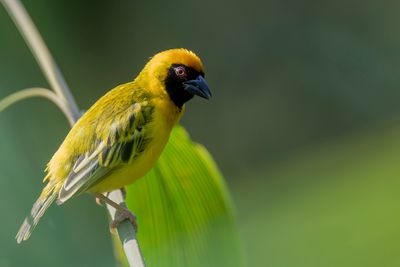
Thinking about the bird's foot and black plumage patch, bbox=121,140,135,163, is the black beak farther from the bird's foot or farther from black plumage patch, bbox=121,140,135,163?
the bird's foot

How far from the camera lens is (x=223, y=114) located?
548 centimetres

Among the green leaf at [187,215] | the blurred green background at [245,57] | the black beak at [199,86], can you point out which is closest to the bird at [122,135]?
the black beak at [199,86]

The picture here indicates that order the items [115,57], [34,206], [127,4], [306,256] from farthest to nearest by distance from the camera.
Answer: [127,4], [115,57], [34,206], [306,256]

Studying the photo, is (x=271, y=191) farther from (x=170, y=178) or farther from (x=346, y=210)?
(x=170, y=178)

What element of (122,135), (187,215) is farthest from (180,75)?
(187,215)

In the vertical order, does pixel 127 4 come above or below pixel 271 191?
above

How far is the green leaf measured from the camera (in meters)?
1.04

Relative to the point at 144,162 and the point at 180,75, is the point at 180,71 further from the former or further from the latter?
the point at 144,162

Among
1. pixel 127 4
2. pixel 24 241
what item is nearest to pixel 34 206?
pixel 24 241

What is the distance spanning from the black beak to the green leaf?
342 mm

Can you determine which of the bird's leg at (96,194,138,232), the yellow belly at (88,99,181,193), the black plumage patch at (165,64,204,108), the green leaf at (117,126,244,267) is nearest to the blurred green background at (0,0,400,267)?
the black plumage patch at (165,64,204,108)

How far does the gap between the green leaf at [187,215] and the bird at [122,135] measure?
0.47ft

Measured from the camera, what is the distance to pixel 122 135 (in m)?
1.62

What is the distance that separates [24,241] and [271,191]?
55 cm
